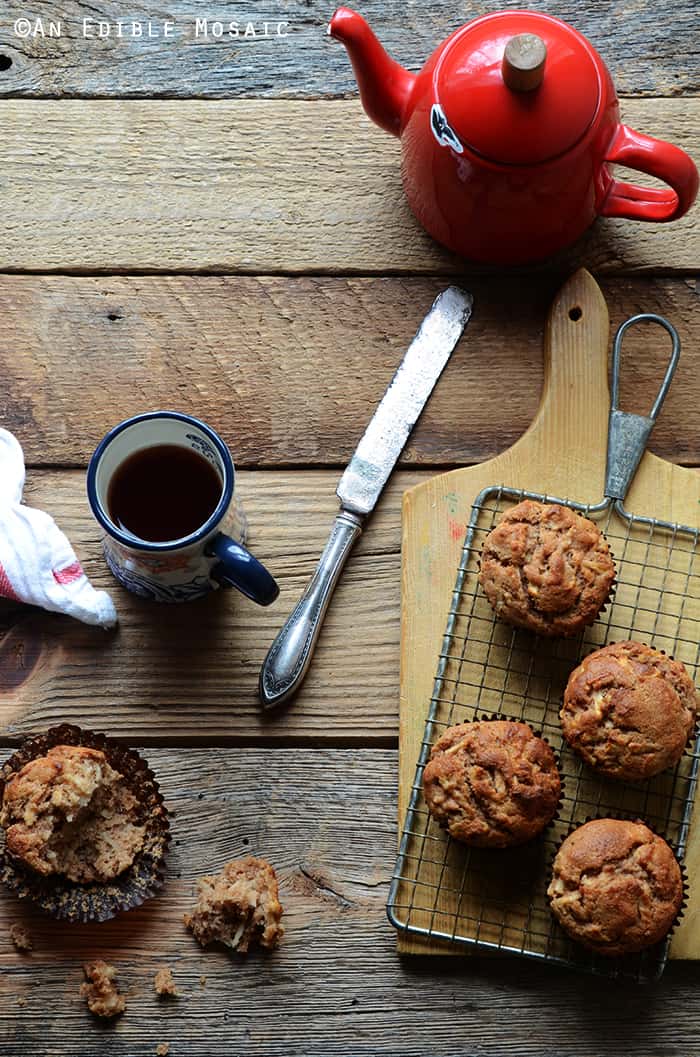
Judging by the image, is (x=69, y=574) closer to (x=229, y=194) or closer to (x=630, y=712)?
(x=229, y=194)

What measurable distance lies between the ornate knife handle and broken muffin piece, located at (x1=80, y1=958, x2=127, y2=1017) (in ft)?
1.71

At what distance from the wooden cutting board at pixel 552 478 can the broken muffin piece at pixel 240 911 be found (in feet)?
1.31

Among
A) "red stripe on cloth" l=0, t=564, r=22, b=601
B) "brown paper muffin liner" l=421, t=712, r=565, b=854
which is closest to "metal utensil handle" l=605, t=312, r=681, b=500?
"brown paper muffin liner" l=421, t=712, r=565, b=854

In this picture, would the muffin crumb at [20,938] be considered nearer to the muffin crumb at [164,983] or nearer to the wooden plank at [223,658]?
the muffin crumb at [164,983]

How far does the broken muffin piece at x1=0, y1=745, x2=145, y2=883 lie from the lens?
1.68 m

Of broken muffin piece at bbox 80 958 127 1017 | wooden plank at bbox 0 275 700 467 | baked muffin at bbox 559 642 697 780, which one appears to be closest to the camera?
baked muffin at bbox 559 642 697 780

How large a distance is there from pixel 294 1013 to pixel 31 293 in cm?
137

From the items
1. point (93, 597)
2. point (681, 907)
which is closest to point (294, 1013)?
point (681, 907)

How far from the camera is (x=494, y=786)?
65.7 inches

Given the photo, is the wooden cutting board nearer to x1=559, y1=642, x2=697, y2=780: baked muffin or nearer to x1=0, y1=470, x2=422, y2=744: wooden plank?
x1=0, y1=470, x2=422, y2=744: wooden plank

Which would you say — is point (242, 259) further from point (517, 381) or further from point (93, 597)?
point (93, 597)

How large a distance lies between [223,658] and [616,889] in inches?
29.9

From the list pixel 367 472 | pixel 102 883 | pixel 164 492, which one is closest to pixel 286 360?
pixel 367 472

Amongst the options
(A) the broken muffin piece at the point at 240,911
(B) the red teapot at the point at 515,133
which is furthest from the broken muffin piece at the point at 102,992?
(B) the red teapot at the point at 515,133
